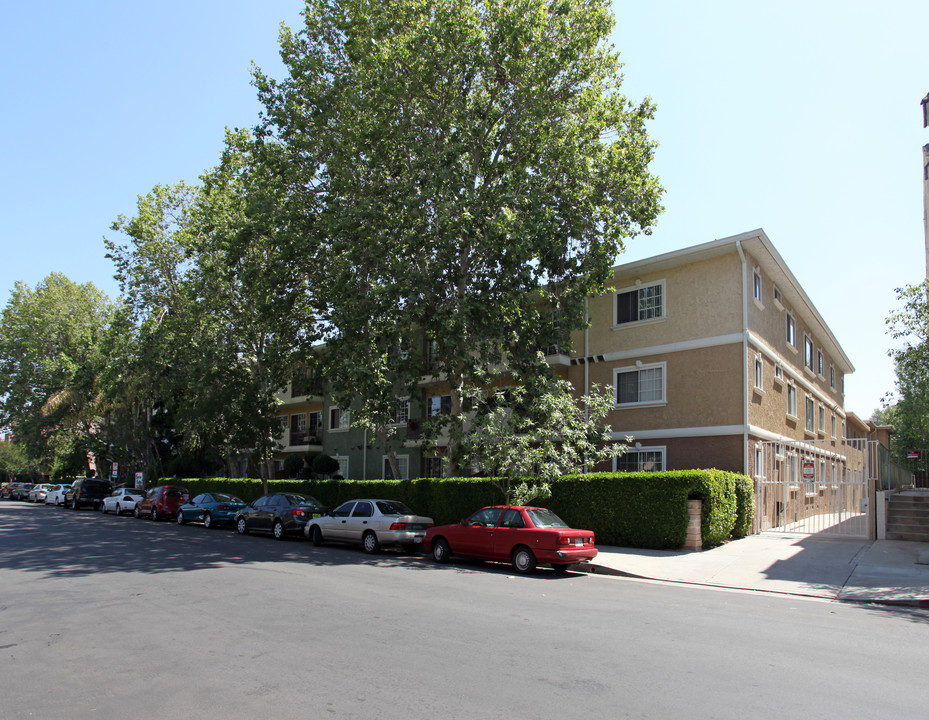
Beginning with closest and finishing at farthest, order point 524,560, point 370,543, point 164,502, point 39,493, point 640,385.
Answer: point 524,560, point 370,543, point 640,385, point 164,502, point 39,493

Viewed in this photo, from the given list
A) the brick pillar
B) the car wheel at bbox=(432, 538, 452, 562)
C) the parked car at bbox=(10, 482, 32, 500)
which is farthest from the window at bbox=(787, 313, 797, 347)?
the parked car at bbox=(10, 482, 32, 500)

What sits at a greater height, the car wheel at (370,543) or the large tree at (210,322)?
the large tree at (210,322)

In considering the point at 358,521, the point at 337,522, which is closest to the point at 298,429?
the point at 337,522

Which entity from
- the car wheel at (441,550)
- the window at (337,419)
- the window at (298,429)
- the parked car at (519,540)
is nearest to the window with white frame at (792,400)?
the parked car at (519,540)

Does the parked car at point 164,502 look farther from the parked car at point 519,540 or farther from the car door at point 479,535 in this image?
the car door at point 479,535

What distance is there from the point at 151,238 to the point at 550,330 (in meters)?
22.0

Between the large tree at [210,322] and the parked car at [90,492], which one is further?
the parked car at [90,492]

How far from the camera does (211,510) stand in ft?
85.1

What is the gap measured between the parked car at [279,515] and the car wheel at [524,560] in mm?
8694

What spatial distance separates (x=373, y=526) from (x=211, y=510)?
10.8 m

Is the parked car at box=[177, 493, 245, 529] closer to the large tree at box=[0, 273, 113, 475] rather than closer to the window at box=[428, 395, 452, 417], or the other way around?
the window at box=[428, 395, 452, 417]

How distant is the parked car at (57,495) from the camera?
44438mm

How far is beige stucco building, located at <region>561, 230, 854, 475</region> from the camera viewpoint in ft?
68.9

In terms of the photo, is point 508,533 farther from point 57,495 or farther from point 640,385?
point 57,495
